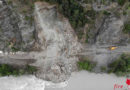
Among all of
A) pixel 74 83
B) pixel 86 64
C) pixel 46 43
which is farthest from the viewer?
pixel 74 83

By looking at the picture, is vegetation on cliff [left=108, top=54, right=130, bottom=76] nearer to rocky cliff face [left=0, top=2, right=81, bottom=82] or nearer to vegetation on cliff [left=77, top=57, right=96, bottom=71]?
vegetation on cliff [left=77, top=57, right=96, bottom=71]

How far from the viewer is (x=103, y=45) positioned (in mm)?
16953

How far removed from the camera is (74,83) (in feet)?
56.7

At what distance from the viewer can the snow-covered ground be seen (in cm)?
1673

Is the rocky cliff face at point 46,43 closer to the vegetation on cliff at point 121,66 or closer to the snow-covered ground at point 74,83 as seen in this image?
the snow-covered ground at point 74,83

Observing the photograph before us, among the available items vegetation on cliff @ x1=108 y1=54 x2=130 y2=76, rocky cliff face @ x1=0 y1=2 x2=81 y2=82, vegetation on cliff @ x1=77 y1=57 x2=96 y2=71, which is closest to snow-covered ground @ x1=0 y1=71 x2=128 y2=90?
rocky cliff face @ x1=0 y1=2 x2=81 y2=82

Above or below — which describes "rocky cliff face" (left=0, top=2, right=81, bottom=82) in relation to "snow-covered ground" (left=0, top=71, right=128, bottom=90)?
above

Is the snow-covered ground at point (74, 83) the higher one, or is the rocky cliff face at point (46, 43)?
the rocky cliff face at point (46, 43)

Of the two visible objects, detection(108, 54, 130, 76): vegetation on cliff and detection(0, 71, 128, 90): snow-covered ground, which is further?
detection(0, 71, 128, 90): snow-covered ground

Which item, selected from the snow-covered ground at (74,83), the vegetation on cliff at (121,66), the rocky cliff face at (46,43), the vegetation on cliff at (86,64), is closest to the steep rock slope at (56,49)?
the rocky cliff face at (46,43)

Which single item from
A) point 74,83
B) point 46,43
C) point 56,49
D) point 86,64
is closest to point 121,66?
point 86,64

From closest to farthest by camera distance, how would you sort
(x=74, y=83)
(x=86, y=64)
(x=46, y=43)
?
(x=46, y=43) < (x=86, y=64) < (x=74, y=83)

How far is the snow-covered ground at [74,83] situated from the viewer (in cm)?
1673

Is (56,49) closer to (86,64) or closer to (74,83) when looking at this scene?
(86,64)
